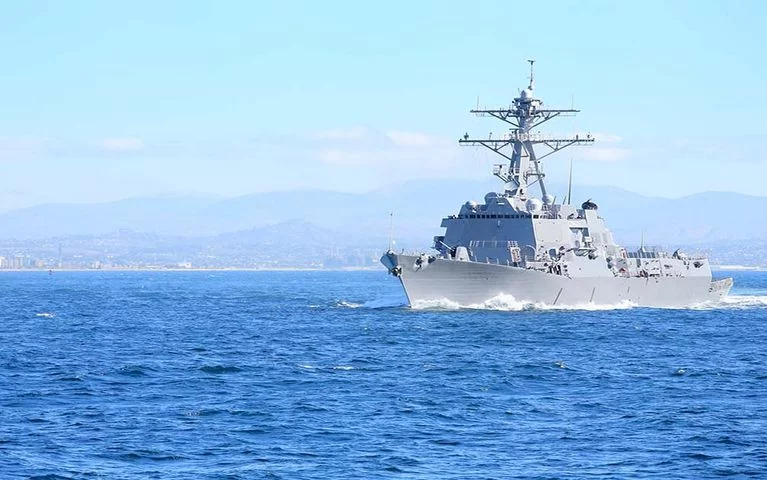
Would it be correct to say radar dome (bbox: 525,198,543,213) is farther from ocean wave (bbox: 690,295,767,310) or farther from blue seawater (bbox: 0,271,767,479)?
ocean wave (bbox: 690,295,767,310)

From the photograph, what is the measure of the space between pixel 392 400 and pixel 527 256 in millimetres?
32332

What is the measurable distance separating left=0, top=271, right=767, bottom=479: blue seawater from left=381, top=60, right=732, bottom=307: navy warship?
8.93 ft

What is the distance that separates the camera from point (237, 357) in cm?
4519

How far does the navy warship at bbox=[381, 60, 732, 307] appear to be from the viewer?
206ft

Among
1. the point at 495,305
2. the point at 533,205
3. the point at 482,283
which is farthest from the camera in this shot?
the point at 533,205

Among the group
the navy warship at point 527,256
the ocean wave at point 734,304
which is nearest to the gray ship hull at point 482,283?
the navy warship at point 527,256

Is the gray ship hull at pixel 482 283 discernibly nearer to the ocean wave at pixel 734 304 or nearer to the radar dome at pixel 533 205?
the radar dome at pixel 533 205

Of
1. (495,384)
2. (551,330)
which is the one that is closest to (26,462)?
(495,384)

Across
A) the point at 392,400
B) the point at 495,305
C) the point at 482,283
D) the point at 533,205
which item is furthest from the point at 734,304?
the point at 392,400

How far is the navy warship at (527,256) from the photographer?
62.8 m

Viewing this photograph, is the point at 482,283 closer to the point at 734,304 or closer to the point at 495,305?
the point at 495,305

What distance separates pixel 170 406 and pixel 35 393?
510 centimetres

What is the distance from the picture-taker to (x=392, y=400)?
33.6 metres

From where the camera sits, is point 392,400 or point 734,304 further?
point 734,304
